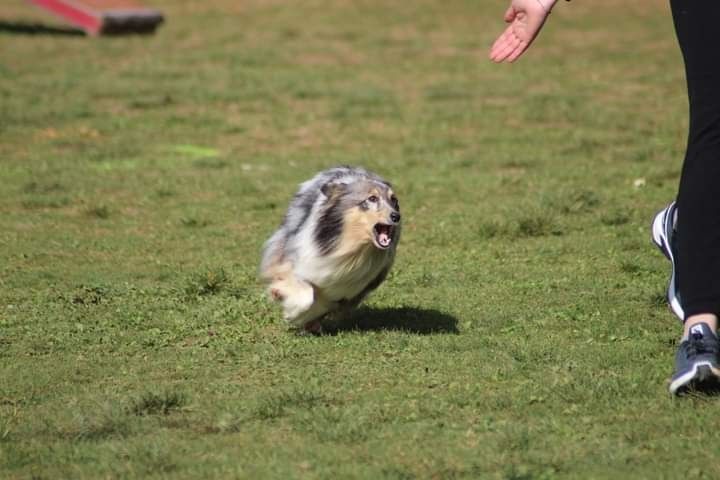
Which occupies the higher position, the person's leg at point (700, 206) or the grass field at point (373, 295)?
the person's leg at point (700, 206)

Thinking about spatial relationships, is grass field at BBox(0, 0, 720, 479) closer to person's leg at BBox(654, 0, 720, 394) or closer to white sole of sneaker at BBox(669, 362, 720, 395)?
white sole of sneaker at BBox(669, 362, 720, 395)

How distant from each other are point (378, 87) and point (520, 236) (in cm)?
635

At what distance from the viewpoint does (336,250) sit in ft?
20.2

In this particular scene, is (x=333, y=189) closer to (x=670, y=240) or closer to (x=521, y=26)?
(x=521, y=26)

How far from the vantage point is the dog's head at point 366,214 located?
20.1ft

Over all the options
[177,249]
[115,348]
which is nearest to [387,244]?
[115,348]

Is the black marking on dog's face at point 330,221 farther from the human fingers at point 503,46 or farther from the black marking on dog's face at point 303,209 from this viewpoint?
the human fingers at point 503,46

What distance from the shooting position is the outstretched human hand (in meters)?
5.11

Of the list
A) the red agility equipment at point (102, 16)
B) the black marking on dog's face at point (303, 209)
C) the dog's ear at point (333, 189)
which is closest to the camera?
the dog's ear at point (333, 189)

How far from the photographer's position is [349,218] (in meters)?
6.19

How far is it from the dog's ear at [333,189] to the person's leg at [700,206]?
6.22ft

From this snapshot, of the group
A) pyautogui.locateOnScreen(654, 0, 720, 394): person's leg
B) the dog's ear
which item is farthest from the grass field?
the dog's ear

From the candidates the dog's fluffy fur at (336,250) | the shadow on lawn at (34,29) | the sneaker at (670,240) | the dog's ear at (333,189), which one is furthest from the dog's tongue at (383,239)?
the shadow on lawn at (34,29)

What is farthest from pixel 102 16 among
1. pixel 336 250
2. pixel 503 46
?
pixel 503 46
